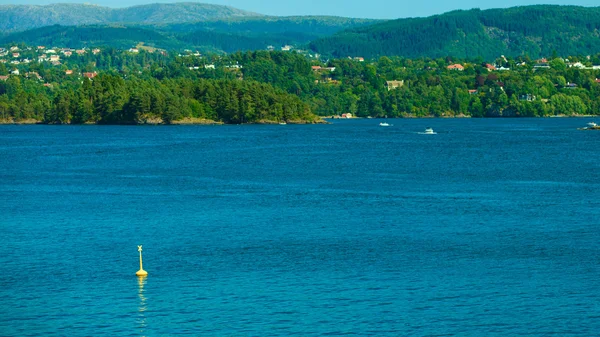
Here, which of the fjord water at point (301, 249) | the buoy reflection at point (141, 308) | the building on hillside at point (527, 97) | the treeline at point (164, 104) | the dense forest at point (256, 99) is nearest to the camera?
the buoy reflection at point (141, 308)

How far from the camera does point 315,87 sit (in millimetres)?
190375

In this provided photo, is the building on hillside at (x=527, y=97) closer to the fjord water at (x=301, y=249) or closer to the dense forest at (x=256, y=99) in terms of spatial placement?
the dense forest at (x=256, y=99)

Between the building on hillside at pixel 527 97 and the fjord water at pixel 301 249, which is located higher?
the fjord water at pixel 301 249

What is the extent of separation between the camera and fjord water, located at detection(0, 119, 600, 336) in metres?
26.5

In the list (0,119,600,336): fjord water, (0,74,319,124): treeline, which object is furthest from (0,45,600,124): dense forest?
(0,119,600,336): fjord water

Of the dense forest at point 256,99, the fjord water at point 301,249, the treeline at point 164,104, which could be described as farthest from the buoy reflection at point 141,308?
the treeline at point 164,104

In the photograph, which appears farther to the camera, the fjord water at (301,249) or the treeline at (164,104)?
the treeline at (164,104)

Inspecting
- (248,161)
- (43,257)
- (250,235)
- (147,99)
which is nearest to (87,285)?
(43,257)

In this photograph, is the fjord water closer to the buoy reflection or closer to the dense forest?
the buoy reflection

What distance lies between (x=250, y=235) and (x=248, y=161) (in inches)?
1465

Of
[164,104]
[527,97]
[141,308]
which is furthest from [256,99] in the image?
[141,308]

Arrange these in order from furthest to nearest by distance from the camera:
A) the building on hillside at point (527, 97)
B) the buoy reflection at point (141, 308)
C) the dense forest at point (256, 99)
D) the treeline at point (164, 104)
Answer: the building on hillside at point (527, 97)
the dense forest at point (256, 99)
the treeline at point (164, 104)
the buoy reflection at point (141, 308)

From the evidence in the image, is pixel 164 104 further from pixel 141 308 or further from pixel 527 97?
pixel 141 308

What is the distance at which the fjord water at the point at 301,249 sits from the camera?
26.5 metres
